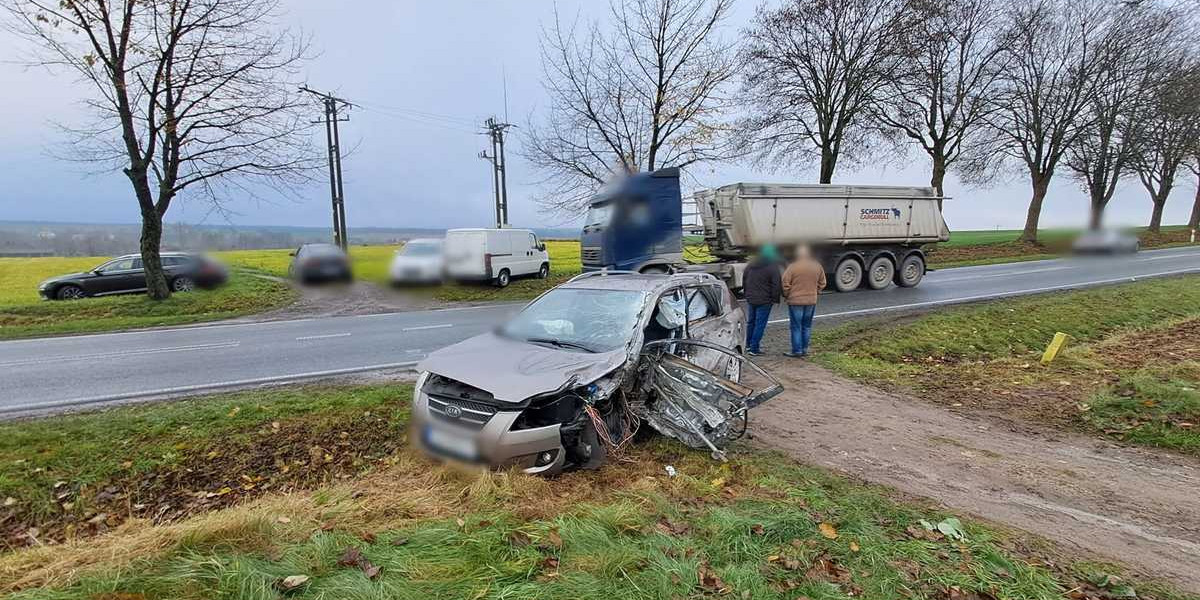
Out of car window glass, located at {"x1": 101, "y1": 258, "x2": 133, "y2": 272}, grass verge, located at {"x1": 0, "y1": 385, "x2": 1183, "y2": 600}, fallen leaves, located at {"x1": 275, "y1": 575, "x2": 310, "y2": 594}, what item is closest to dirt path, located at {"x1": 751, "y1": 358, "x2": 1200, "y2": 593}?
grass verge, located at {"x1": 0, "y1": 385, "x2": 1183, "y2": 600}

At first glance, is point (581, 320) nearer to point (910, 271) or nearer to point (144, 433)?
point (144, 433)

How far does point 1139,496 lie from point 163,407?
8589 millimetres

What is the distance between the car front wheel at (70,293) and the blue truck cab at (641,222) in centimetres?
1468

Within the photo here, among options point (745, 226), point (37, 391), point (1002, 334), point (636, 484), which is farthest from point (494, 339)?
point (745, 226)

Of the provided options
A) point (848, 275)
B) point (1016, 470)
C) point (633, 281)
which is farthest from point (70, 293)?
point (848, 275)

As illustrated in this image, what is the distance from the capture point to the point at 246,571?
2.52 metres

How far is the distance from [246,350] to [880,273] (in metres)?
16.0

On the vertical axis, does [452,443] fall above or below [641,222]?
below

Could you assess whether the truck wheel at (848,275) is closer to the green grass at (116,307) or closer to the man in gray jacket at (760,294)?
the man in gray jacket at (760,294)

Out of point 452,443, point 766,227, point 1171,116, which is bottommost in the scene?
point 452,443

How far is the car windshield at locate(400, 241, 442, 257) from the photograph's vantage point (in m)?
5.23

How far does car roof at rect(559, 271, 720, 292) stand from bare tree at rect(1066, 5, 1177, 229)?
1082 cm

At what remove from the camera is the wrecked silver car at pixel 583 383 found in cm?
388

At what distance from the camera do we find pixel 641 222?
1392 cm
